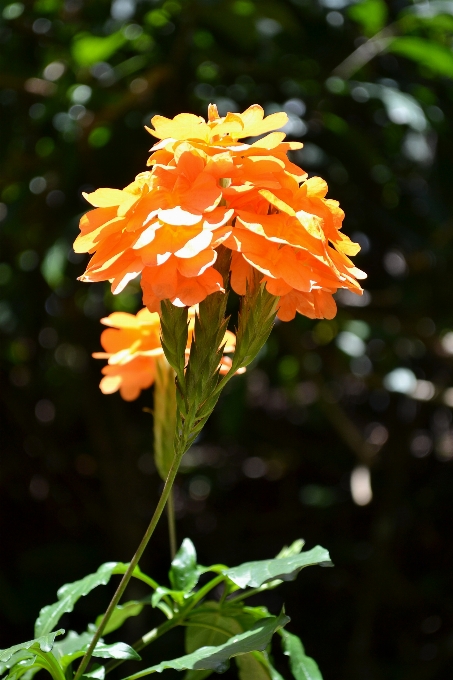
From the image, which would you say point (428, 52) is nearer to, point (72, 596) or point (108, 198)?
point (108, 198)

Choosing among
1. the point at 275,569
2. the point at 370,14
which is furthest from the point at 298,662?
the point at 370,14

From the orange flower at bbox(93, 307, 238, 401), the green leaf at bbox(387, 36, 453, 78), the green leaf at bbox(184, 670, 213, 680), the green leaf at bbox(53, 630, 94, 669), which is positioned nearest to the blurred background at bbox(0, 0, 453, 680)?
the green leaf at bbox(387, 36, 453, 78)

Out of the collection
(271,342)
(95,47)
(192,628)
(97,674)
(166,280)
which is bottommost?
(271,342)

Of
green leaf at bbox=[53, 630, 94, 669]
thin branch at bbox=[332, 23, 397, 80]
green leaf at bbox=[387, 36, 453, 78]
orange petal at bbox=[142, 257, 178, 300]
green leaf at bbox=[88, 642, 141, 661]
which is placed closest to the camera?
orange petal at bbox=[142, 257, 178, 300]

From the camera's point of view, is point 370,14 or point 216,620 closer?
point 216,620

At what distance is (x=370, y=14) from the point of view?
4.76 feet

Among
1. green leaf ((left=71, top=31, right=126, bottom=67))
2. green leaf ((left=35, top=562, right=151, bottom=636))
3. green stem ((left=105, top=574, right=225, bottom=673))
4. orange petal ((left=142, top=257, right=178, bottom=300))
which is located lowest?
green stem ((left=105, top=574, right=225, bottom=673))

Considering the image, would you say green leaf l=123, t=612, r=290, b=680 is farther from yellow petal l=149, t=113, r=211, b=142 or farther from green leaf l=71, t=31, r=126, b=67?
green leaf l=71, t=31, r=126, b=67

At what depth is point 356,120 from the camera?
185cm

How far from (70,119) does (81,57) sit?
0.13m

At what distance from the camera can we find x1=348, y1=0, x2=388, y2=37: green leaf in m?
1.44

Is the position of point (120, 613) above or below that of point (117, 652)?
below

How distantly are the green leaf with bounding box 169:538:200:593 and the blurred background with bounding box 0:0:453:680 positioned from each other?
90 centimetres

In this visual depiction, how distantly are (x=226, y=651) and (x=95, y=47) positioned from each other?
1.25 metres
